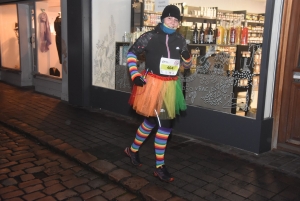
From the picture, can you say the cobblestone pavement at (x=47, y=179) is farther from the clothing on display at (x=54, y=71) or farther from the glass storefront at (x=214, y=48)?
the clothing on display at (x=54, y=71)

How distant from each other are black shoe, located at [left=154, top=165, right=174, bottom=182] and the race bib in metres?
1.17

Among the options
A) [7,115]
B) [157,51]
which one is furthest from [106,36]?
[157,51]

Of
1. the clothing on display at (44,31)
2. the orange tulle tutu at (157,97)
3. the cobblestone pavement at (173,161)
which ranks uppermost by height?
the clothing on display at (44,31)

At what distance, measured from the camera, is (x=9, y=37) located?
443 inches

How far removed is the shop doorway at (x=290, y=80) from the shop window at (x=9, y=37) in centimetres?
873

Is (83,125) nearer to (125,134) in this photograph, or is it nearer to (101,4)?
(125,134)

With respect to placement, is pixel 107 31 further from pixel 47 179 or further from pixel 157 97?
pixel 47 179

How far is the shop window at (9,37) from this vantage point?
10.9m

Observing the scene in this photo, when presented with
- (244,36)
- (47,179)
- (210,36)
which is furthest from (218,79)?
(47,179)

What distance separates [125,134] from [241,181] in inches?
95.0

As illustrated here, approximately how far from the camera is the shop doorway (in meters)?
4.70

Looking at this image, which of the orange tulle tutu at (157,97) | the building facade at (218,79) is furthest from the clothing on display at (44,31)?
the orange tulle tutu at (157,97)

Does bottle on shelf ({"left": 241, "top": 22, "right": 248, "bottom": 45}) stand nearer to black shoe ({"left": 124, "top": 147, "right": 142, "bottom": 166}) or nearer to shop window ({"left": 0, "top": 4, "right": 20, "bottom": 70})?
black shoe ({"left": 124, "top": 147, "right": 142, "bottom": 166})

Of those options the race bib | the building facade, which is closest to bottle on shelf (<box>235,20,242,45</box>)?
the building facade
